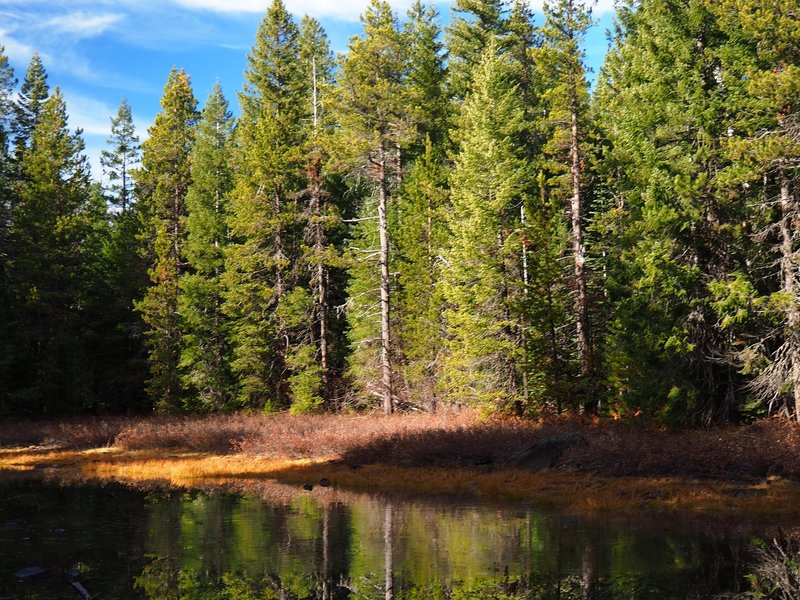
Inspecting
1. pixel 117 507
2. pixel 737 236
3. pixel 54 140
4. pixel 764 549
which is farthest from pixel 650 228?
pixel 54 140

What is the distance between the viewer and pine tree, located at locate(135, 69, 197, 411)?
130ft

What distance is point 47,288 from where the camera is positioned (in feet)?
126

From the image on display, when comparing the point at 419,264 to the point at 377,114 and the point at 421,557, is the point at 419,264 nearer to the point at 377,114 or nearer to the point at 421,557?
the point at 377,114

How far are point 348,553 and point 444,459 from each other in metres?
10.3

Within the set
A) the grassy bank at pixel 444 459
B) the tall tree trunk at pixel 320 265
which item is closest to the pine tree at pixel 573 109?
the grassy bank at pixel 444 459

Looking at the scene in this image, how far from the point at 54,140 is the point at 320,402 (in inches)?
835

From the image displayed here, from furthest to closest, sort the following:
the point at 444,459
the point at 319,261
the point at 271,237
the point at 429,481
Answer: the point at 271,237, the point at 319,261, the point at 444,459, the point at 429,481

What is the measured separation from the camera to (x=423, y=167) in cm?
3506

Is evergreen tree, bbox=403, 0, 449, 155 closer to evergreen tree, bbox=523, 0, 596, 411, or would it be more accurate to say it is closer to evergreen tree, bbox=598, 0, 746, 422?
evergreen tree, bbox=523, 0, 596, 411

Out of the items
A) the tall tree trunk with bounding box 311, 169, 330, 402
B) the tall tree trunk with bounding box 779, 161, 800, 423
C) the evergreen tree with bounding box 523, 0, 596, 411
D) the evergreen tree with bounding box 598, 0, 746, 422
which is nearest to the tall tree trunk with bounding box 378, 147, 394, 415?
the tall tree trunk with bounding box 311, 169, 330, 402

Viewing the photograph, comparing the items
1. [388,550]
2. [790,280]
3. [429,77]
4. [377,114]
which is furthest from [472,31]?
[388,550]

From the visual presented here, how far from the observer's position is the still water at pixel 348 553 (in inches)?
367

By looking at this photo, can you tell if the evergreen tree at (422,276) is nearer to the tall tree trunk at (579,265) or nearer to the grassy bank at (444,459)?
the grassy bank at (444,459)

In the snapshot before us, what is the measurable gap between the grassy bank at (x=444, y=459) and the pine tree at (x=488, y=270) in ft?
5.62
